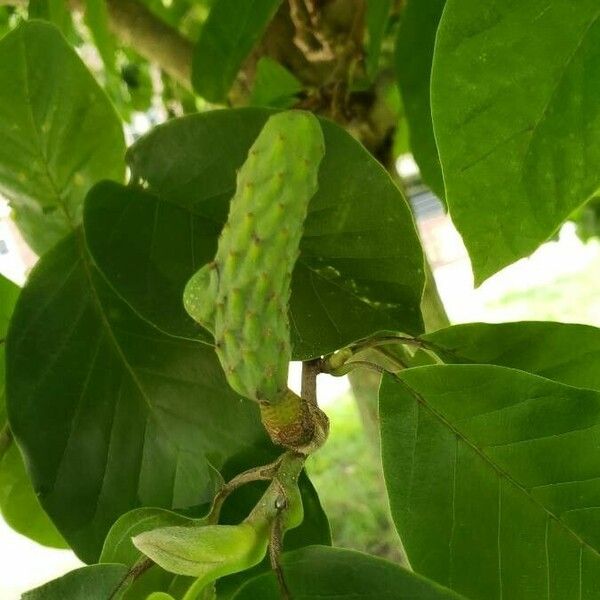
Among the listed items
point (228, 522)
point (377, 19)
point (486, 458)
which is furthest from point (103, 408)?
point (377, 19)

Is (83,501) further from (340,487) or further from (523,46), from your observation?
(340,487)

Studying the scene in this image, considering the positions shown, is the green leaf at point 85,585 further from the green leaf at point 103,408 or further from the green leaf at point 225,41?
the green leaf at point 225,41

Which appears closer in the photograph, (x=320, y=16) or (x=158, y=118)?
(x=320, y=16)

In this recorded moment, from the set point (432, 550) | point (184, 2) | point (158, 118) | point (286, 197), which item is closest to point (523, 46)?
point (286, 197)

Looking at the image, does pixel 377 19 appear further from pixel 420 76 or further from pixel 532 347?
pixel 532 347

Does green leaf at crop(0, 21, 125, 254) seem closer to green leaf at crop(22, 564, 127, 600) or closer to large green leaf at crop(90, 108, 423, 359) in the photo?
large green leaf at crop(90, 108, 423, 359)

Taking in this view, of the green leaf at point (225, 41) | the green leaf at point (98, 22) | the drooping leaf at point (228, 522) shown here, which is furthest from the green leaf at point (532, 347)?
the green leaf at point (98, 22)

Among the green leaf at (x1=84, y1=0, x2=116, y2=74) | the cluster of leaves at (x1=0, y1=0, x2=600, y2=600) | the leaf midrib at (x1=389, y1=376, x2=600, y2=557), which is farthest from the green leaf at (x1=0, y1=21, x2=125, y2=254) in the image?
the leaf midrib at (x1=389, y1=376, x2=600, y2=557)
